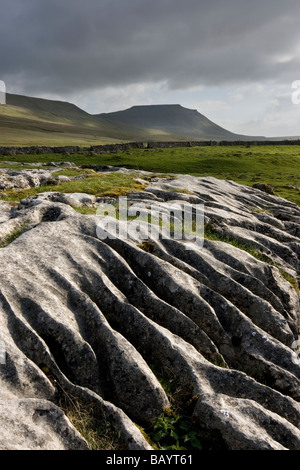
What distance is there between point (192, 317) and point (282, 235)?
15.5 metres

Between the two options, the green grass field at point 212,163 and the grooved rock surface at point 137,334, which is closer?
the grooved rock surface at point 137,334

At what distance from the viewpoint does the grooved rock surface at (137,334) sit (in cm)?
1111

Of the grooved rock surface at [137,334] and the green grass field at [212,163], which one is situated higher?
the green grass field at [212,163]

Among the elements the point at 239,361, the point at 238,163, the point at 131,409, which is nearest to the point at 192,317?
the point at 239,361

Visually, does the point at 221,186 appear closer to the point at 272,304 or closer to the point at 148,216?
the point at 148,216

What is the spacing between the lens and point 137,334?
14180mm

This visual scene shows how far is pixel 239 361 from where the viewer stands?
1571 cm

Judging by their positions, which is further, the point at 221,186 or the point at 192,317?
the point at 221,186

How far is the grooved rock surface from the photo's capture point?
1111 centimetres

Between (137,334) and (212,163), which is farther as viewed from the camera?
(212,163)

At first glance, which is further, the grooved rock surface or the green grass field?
the green grass field

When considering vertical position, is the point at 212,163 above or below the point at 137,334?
above

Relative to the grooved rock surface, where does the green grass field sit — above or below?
above
